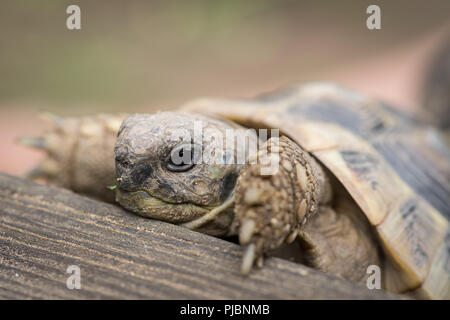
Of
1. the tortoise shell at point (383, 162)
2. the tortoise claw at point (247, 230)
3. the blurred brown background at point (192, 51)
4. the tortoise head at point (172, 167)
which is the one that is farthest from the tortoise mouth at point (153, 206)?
the blurred brown background at point (192, 51)

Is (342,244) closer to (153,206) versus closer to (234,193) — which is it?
(234,193)

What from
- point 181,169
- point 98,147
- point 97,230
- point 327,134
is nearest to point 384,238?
point 327,134

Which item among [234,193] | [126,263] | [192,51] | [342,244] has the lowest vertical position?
[342,244]

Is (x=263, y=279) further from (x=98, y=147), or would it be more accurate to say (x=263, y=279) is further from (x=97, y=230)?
(x=98, y=147)

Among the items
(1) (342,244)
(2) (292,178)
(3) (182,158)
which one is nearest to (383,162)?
(1) (342,244)

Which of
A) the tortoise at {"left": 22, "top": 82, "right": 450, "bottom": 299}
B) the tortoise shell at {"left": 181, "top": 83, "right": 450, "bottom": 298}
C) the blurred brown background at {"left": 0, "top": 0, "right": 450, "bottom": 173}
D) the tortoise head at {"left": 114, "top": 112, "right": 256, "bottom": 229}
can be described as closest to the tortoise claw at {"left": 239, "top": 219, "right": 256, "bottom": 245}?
the tortoise at {"left": 22, "top": 82, "right": 450, "bottom": 299}

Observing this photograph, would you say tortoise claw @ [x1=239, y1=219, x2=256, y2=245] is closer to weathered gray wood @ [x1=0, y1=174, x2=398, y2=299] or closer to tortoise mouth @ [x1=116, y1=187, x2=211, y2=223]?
weathered gray wood @ [x1=0, y1=174, x2=398, y2=299]
